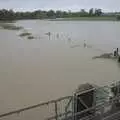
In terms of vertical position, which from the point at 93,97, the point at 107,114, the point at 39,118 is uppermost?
the point at 93,97

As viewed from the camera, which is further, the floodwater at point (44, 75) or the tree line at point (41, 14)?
the tree line at point (41, 14)

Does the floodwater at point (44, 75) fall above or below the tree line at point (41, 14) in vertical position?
below

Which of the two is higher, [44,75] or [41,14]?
[41,14]

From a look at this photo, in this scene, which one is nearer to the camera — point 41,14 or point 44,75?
point 44,75

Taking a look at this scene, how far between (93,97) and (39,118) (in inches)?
153

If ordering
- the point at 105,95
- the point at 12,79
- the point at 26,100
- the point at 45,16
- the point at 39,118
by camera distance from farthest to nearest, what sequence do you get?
1. the point at 45,16
2. the point at 12,79
3. the point at 26,100
4. the point at 39,118
5. the point at 105,95

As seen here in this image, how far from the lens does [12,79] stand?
13.1m

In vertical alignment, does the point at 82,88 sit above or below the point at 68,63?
above

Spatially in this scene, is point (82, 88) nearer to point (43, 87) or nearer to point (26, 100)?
point (26, 100)

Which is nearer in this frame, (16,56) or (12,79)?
(12,79)

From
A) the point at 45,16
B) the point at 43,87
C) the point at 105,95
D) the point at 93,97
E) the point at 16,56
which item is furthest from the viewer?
the point at 45,16

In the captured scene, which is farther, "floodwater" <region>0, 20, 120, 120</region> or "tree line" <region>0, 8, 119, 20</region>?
"tree line" <region>0, 8, 119, 20</region>

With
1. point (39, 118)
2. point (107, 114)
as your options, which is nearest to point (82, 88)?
point (107, 114)

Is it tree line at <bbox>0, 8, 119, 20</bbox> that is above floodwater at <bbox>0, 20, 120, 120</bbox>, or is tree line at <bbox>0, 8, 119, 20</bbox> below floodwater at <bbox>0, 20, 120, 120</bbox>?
above
